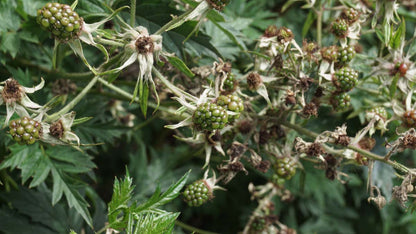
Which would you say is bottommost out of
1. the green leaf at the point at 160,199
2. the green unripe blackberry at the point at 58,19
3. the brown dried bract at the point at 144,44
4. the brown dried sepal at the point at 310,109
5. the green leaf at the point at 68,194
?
the green leaf at the point at 68,194

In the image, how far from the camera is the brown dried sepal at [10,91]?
→ 5.55 ft

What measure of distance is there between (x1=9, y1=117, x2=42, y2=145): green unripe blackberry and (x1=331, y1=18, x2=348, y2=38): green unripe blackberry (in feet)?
4.60

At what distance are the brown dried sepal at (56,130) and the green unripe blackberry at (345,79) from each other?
46.9 inches

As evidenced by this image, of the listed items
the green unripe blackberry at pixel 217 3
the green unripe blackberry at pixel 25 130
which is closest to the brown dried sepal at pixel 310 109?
the green unripe blackberry at pixel 217 3

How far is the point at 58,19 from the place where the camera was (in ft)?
5.25

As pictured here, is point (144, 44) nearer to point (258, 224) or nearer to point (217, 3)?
point (217, 3)

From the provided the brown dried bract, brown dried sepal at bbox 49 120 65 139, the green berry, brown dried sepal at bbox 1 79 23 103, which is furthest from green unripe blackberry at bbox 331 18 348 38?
brown dried sepal at bbox 1 79 23 103

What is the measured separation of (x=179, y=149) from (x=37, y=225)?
4.62 feet

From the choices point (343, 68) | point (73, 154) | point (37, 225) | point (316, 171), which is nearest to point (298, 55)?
point (343, 68)

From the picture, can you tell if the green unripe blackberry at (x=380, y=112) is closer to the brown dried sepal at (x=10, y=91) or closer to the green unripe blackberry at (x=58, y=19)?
the green unripe blackberry at (x=58, y=19)

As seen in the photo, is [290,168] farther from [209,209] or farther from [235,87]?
[209,209]

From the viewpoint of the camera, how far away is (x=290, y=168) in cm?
211

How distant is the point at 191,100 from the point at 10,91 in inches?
27.6

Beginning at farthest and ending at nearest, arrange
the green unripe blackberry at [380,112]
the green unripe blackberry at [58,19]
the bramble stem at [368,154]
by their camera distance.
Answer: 1. the green unripe blackberry at [380,112]
2. the bramble stem at [368,154]
3. the green unripe blackberry at [58,19]
